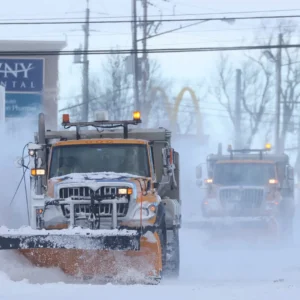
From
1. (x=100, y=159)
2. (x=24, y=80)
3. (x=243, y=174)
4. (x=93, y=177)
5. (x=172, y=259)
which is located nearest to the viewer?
(x=93, y=177)

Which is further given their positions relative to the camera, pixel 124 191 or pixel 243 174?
pixel 243 174

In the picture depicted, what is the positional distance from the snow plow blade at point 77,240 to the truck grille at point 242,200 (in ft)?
36.7

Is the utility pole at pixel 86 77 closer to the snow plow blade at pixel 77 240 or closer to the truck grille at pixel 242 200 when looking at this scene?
the truck grille at pixel 242 200

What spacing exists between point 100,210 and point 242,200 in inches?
435

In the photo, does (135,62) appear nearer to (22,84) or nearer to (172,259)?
(22,84)

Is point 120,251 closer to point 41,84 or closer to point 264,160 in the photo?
point 264,160

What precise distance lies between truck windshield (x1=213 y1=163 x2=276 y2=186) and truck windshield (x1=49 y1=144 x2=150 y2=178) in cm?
1038

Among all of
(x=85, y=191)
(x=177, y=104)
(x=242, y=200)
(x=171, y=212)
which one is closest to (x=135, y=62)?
(x=242, y=200)

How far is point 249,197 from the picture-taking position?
2422 centimetres

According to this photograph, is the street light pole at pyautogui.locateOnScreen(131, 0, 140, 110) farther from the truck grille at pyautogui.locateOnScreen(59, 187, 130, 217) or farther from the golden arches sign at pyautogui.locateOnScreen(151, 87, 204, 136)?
the truck grille at pyautogui.locateOnScreen(59, 187, 130, 217)

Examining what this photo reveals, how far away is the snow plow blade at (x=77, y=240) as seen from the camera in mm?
12938

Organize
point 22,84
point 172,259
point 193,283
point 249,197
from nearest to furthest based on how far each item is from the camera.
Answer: point 193,283 → point 172,259 → point 249,197 → point 22,84

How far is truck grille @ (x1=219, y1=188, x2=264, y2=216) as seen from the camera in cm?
2397

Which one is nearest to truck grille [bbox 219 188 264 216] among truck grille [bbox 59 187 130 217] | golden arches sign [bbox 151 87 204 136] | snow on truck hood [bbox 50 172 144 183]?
snow on truck hood [bbox 50 172 144 183]
